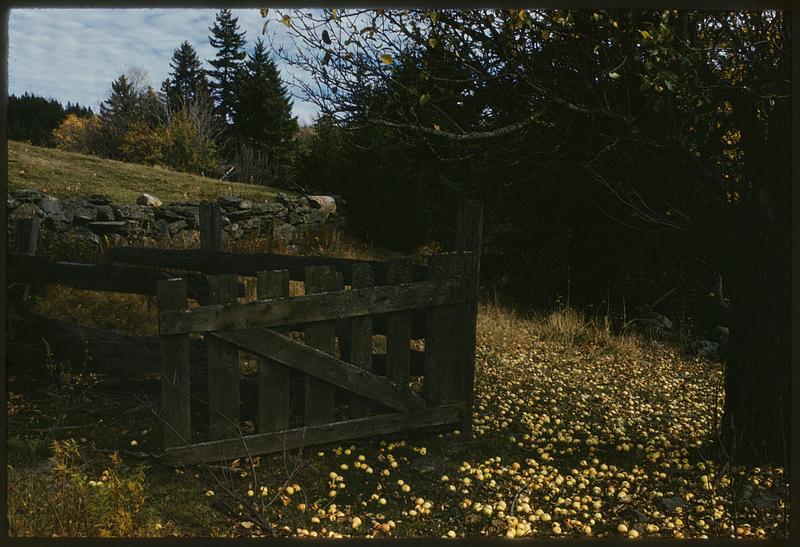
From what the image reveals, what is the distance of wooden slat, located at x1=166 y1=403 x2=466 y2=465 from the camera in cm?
401

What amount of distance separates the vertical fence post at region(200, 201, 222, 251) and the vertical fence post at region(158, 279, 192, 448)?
266 centimetres

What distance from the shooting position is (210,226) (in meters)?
6.53

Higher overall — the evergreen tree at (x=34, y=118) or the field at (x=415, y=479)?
the evergreen tree at (x=34, y=118)

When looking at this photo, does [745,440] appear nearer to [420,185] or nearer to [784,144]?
[784,144]

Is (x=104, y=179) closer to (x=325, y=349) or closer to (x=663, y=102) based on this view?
(x=325, y=349)

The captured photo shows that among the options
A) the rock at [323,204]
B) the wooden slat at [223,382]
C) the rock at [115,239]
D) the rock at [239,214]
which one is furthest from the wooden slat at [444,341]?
the rock at [323,204]

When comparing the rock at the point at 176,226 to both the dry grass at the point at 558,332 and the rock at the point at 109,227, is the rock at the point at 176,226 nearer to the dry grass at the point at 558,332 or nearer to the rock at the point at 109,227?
the rock at the point at 109,227

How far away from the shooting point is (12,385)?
501 cm

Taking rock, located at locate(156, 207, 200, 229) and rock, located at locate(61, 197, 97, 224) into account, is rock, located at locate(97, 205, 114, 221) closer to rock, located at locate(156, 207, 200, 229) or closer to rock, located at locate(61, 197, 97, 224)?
rock, located at locate(61, 197, 97, 224)

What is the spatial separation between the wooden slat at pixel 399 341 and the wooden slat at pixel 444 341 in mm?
145

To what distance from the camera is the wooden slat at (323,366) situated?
402cm

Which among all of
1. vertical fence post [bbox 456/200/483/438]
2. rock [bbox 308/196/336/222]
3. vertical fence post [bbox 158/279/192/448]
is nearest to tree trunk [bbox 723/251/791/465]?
vertical fence post [bbox 456/200/483/438]

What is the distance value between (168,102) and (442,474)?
12.7 metres

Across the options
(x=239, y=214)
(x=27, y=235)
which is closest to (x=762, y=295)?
(x=27, y=235)
